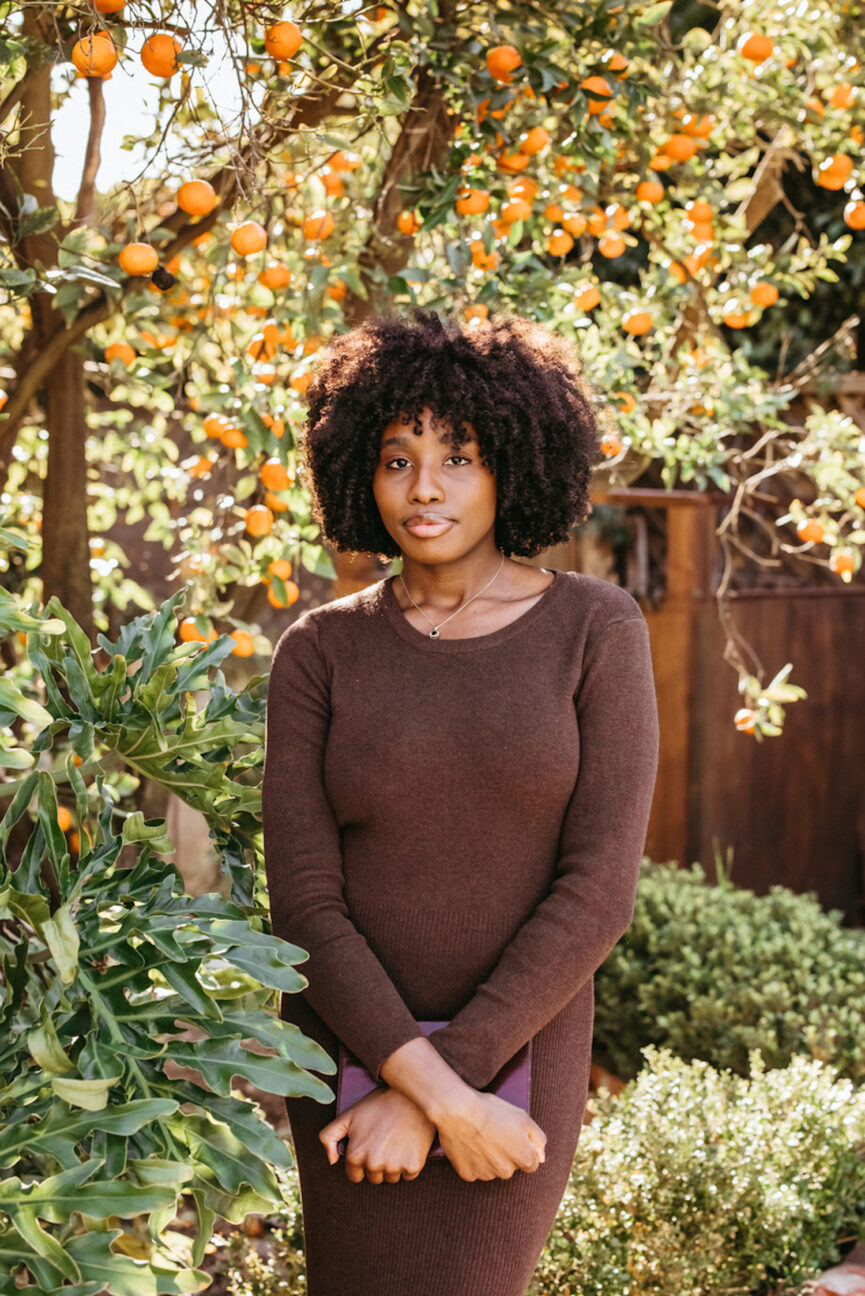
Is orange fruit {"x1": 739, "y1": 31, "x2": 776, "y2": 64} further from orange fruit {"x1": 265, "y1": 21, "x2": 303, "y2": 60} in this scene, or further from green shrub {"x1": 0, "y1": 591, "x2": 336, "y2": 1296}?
green shrub {"x1": 0, "y1": 591, "x2": 336, "y2": 1296}

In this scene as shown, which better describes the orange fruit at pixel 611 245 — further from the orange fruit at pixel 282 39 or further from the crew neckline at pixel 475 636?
the crew neckline at pixel 475 636

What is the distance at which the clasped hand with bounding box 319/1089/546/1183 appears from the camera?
1.46 metres

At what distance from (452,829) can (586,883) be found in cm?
18

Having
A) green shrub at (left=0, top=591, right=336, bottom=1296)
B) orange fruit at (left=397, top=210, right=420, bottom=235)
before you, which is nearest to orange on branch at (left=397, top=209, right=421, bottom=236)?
orange fruit at (left=397, top=210, right=420, bottom=235)

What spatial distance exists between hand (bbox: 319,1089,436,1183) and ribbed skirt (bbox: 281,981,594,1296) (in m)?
0.07

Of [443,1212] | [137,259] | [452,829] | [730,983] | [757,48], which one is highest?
[757,48]

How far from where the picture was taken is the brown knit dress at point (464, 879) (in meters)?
1.53

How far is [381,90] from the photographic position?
195 cm

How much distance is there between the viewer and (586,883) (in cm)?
152

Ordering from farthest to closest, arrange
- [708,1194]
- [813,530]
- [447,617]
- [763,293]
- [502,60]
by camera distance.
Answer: [763,293] → [813,530] → [708,1194] → [502,60] → [447,617]

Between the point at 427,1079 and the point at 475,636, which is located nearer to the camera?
the point at 427,1079

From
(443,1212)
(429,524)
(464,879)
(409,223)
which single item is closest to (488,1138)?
(443,1212)

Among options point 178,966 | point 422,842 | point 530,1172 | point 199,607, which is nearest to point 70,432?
point 199,607

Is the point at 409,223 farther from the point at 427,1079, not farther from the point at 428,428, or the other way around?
the point at 427,1079
